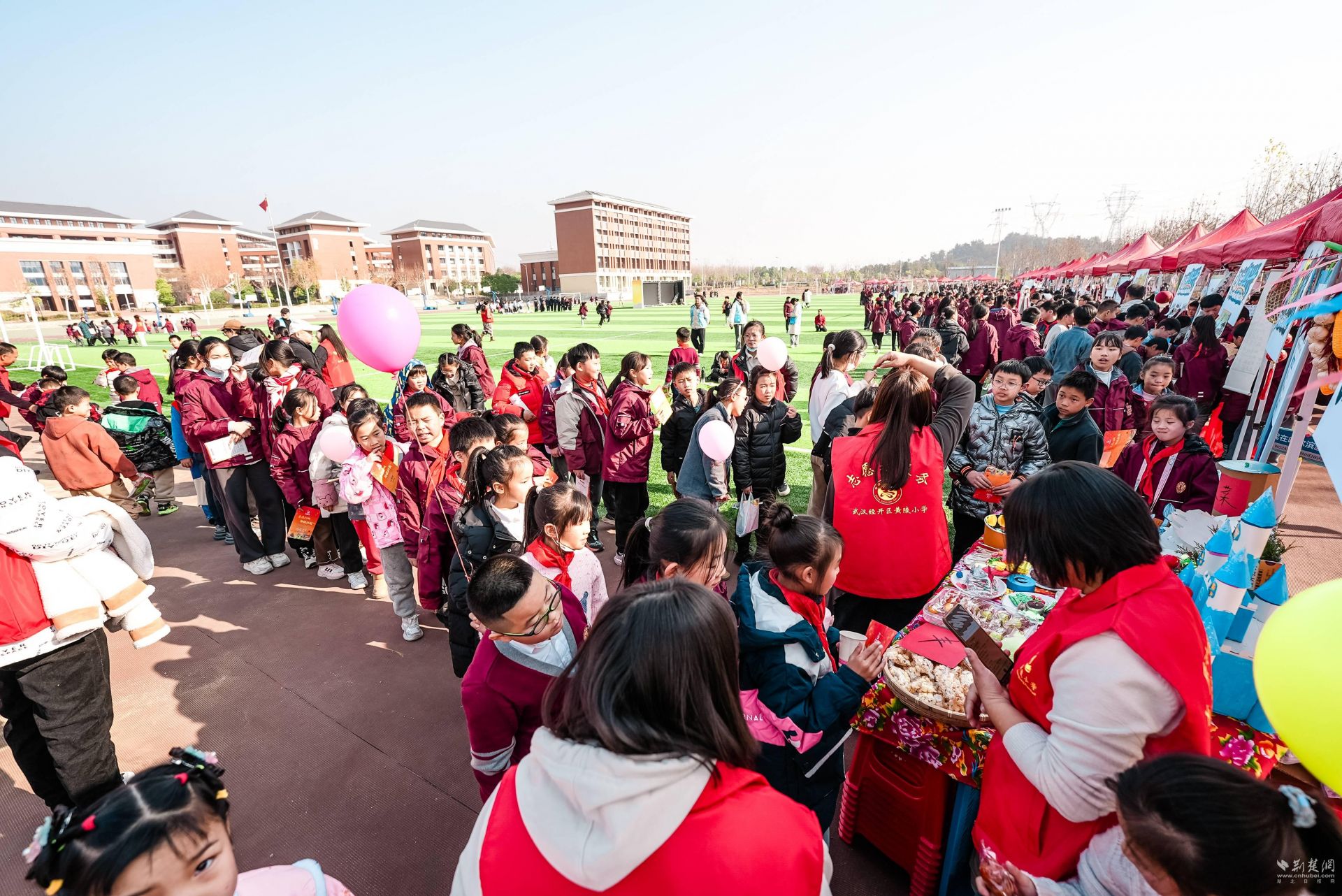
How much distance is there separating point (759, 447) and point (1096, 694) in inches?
130

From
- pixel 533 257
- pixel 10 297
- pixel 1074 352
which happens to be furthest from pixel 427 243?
pixel 1074 352

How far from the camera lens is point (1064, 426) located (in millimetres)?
4012

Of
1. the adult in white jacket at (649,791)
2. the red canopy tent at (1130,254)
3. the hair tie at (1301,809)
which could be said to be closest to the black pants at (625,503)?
the adult in white jacket at (649,791)

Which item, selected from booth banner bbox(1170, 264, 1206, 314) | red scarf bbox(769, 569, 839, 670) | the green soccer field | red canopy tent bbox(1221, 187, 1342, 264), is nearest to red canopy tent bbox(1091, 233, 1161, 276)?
booth banner bbox(1170, 264, 1206, 314)

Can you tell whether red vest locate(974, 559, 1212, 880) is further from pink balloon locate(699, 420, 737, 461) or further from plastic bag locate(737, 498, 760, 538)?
plastic bag locate(737, 498, 760, 538)

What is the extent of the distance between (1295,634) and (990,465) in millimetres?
2766

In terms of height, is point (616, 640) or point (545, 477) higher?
point (616, 640)

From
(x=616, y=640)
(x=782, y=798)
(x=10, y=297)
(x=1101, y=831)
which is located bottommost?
(x=1101, y=831)

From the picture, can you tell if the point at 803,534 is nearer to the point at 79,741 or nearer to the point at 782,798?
the point at 782,798

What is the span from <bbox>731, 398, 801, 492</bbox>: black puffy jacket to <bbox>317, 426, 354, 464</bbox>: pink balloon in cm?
280

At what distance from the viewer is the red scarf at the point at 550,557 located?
275 centimetres

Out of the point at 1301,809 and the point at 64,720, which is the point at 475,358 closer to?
the point at 64,720

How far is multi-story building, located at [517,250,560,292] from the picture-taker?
315 feet

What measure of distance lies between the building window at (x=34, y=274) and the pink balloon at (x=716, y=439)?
86.7 metres
